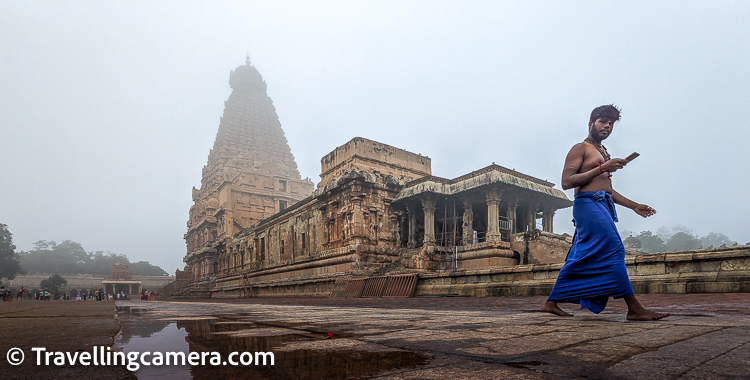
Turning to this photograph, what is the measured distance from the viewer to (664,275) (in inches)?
273

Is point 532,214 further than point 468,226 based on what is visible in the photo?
Yes

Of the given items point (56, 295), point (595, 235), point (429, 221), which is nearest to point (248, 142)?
point (56, 295)

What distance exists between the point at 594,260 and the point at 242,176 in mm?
39584

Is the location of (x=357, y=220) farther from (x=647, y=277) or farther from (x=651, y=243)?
(x=651, y=243)

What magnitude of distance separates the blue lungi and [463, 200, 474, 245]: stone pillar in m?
14.3

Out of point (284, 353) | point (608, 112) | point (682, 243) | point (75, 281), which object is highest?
point (608, 112)

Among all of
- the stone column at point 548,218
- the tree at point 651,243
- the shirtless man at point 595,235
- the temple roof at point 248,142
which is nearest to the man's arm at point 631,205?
the shirtless man at point 595,235

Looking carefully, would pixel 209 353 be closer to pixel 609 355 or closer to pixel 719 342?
pixel 609 355

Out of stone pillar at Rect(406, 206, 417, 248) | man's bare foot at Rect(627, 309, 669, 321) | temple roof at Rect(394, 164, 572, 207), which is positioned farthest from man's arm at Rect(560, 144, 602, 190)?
stone pillar at Rect(406, 206, 417, 248)

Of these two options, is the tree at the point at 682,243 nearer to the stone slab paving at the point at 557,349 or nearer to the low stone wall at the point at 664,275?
the low stone wall at the point at 664,275

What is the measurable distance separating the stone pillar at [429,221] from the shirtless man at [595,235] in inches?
561

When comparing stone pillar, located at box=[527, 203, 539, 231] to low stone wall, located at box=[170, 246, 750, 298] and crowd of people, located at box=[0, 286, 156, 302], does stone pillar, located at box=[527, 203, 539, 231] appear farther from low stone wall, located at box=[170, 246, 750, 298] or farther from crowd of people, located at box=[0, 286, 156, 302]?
crowd of people, located at box=[0, 286, 156, 302]

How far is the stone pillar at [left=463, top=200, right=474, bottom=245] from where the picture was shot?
17719mm

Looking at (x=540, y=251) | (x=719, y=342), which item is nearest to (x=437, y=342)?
(x=719, y=342)
